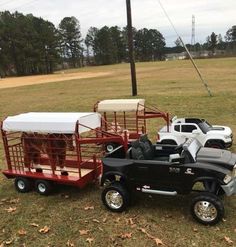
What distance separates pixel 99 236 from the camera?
7.08 meters

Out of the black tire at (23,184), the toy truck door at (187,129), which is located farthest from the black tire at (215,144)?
the black tire at (23,184)

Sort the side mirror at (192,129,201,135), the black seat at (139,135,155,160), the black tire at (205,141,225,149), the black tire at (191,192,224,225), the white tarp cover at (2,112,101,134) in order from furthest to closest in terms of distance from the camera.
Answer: the side mirror at (192,129,201,135) → the black tire at (205,141,225,149) → the white tarp cover at (2,112,101,134) → the black seat at (139,135,155,160) → the black tire at (191,192,224,225)

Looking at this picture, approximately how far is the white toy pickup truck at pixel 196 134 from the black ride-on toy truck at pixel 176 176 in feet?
12.6

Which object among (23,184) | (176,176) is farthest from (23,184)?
(176,176)

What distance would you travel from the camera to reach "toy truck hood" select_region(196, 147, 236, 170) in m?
7.35

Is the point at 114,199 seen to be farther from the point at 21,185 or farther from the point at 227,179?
the point at 21,185

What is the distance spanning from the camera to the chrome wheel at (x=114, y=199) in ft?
26.0

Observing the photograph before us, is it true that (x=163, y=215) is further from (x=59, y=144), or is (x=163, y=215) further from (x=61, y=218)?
(x=59, y=144)

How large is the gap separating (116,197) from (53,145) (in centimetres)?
233

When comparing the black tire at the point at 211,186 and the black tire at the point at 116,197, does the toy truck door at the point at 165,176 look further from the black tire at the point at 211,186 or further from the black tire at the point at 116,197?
the black tire at the point at 116,197

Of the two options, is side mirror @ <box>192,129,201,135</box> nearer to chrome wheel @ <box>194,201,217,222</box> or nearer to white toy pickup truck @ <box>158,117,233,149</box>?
white toy pickup truck @ <box>158,117,233,149</box>

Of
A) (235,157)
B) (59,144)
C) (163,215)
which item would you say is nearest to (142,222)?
(163,215)

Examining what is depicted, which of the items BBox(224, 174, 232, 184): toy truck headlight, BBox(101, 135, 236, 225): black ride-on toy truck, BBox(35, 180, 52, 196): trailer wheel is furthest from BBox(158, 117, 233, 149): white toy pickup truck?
BBox(224, 174, 232, 184): toy truck headlight

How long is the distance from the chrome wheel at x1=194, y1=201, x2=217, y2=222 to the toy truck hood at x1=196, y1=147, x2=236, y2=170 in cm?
84
